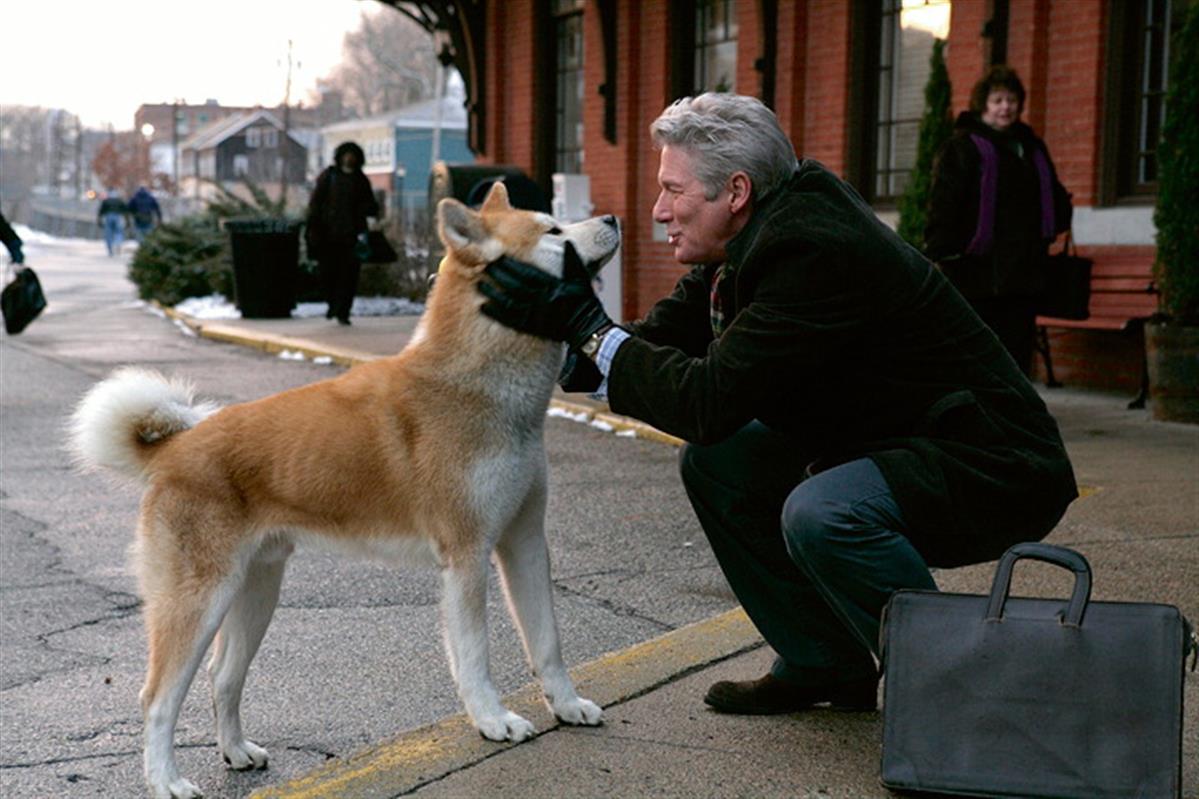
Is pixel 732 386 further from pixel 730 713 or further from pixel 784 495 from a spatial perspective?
pixel 730 713

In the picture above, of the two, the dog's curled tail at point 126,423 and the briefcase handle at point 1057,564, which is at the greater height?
the dog's curled tail at point 126,423

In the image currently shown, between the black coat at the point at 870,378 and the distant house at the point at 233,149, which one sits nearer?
the black coat at the point at 870,378

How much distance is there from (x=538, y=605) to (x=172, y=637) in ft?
3.11

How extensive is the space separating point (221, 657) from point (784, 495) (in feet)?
5.11

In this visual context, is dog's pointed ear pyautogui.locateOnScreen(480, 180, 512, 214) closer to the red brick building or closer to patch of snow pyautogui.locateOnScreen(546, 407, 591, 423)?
patch of snow pyautogui.locateOnScreen(546, 407, 591, 423)

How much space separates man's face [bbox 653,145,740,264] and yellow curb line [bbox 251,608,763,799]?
128 cm

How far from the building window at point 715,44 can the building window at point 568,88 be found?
98.9 inches

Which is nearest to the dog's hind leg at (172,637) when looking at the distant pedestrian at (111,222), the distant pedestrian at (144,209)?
the distant pedestrian at (144,209)

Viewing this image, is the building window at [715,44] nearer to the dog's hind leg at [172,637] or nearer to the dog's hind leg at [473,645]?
the dog's hind leg at [473,645]

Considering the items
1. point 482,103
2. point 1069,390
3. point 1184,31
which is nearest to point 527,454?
point 1184,31

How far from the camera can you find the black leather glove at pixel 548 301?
3746 millimetres

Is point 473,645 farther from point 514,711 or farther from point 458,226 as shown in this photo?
point 458,226

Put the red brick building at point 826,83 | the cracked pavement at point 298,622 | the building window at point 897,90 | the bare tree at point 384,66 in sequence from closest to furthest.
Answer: the cracked pavement at point 298,622
the red brick building at point 826,83
the building window at point 897,90
the bare tree at point 384,66

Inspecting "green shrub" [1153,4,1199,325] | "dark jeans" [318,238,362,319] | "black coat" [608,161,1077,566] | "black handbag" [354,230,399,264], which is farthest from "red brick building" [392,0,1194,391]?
"black coat" [608,161,1077,566]
